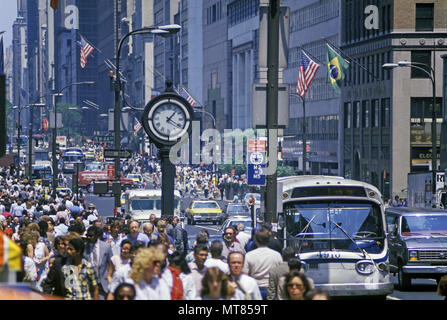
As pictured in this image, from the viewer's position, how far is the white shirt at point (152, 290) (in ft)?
32.9

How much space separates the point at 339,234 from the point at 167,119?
5080 millimetres

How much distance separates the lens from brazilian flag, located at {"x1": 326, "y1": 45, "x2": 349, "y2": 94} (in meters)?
71.2

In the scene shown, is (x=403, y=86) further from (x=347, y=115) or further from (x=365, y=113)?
(x=347, y=115)

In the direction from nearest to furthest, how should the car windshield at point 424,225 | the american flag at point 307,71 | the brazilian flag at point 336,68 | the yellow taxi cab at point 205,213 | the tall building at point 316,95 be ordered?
the car windshield at point 424,225, the yellow taxi cab at point 205,213, the american flag at point 307,71, the brazilian flag at point 336,68, the tall building at point 316,95

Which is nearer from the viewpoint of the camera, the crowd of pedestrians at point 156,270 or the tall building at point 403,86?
the crowd of pedestrians at point 156,270

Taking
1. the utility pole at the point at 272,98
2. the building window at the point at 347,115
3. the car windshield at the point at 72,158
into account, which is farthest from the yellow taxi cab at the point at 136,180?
the utility pole at the point at 272,98

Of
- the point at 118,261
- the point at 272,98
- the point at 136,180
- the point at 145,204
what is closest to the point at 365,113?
the point at 136,180

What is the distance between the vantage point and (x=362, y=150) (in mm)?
89250

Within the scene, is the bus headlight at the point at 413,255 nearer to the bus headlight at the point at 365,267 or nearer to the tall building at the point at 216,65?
the bus headlight at the point at 365,267

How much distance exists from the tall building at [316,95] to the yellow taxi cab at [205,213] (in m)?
35.7

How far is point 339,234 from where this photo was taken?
2073cm

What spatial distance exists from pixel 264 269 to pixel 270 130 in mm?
5074
